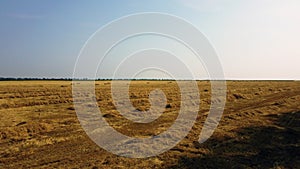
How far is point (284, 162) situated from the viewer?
447 inches

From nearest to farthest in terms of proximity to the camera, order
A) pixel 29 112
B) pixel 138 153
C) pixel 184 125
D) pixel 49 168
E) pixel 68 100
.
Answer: pixel 49 168
pixel 138 153
pixel 184 125
pixel 29 112
pixel 68 100

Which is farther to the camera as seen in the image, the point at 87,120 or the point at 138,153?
the point at 87,120

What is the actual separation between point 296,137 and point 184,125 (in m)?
6.21

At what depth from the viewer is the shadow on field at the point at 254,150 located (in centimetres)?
1123

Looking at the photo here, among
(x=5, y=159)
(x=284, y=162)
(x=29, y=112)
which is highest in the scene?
(x=29, y=112)

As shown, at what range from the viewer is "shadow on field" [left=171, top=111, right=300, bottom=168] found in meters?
11.2

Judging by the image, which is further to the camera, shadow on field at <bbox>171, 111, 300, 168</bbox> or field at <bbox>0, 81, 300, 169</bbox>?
field at <bbox>0, 81, 300, 169</bbox>

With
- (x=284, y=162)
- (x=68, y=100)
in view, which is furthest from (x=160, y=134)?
(x=68, y=100)

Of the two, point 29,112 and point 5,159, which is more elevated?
point 29,112

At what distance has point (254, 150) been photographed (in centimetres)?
1290

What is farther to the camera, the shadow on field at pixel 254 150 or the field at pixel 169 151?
the field at pixel 169 151

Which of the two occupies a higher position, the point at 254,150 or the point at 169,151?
the point at 169,151

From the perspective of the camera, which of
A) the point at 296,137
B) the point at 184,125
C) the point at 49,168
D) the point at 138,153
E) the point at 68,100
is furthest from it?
the point at 68,100

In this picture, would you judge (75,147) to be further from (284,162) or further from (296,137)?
(296,137)
